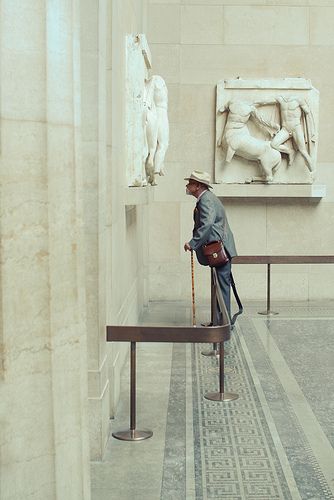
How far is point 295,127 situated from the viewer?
1086cm

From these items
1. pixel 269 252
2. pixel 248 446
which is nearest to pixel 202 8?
pixel 269 252

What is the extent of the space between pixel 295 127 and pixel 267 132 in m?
0.39

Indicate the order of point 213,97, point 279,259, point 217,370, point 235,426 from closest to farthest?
point 235,426
point 217,370
point 279,259
point 213,97

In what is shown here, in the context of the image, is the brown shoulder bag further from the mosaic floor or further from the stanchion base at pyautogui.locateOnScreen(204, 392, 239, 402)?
the stanchion base at pyautogui.locateOnScreen(204, 392, 239, 402)

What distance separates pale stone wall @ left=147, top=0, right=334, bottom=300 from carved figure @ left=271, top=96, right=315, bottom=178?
1.09ft

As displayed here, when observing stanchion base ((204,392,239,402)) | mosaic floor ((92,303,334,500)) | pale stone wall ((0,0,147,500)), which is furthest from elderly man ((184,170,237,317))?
pale stone wall ((0,0,147,500))

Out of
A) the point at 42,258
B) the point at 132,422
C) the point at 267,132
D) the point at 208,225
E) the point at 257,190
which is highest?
the point at 267,132

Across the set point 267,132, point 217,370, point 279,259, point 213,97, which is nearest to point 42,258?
point 217,370

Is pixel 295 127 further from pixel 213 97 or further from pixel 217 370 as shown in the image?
pixel 217 370

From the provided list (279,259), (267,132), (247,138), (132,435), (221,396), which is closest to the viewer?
(132,435)

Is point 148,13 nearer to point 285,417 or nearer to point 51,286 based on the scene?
point 285,417

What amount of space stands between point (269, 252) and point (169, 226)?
1.50 metres

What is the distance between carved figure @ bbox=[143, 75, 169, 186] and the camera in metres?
8.12

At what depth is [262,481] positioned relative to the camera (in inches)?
181
